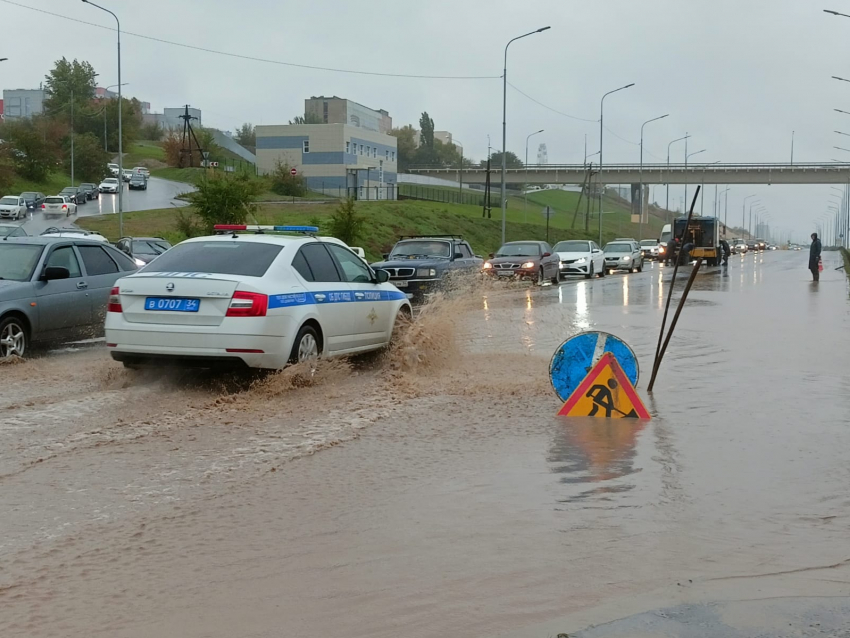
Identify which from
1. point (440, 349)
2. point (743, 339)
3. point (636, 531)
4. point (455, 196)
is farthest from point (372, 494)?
point (455, 196)

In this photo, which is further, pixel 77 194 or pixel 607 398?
pixel 77 194

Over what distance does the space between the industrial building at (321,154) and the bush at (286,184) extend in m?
10.6

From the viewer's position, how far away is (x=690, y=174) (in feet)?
319

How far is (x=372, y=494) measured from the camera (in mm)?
6570

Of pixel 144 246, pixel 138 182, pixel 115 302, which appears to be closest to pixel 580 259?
pixel 144 246

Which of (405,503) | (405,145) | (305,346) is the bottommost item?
(405,503)

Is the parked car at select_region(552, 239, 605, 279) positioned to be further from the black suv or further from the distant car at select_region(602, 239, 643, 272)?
the black suv

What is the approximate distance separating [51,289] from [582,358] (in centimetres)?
697

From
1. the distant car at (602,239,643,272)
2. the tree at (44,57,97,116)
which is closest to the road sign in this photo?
the distant car at (602,239,643,272)

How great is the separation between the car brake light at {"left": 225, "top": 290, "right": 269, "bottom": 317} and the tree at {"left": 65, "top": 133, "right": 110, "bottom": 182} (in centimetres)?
10188

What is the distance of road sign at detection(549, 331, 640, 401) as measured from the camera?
30.8 ft

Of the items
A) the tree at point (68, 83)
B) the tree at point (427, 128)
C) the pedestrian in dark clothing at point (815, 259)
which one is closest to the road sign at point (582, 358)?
the pedestrian in dark clothing at point (815, 259)

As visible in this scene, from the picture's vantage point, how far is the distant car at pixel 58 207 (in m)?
68.6

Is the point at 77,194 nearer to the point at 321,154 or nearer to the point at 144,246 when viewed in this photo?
the point at 321,154
